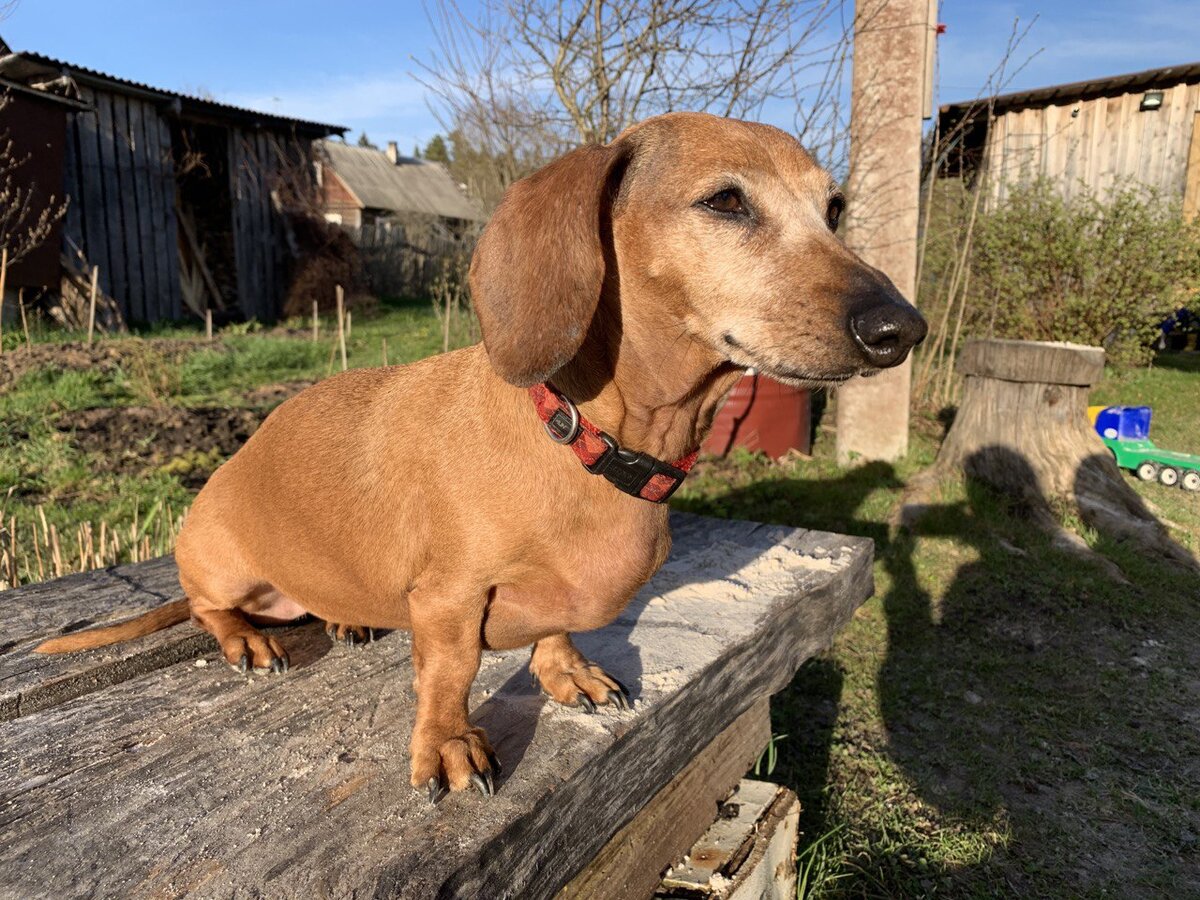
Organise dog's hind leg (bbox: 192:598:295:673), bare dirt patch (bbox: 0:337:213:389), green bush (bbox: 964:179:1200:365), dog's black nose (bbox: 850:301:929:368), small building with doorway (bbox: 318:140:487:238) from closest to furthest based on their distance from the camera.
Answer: dog's black nose (bbox: 850:301:929:368) < dog's hind leg (bbox: 192:598:295:673) < bare dirt patch (bbox: 0:337:213:389) < green bush (bbox: 964:179:1200:365) < small building with doorway (bbox: 318:140:487:238)

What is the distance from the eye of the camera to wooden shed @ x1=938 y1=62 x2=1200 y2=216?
448 inches

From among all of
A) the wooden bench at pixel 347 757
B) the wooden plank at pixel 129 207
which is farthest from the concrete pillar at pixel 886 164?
the wooden plank at pixel 129 207

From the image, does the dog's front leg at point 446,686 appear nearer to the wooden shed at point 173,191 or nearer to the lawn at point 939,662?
the lawn at point 939,662

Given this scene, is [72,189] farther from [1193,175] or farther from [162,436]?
[1193,175]

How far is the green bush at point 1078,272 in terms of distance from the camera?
796 centimetres

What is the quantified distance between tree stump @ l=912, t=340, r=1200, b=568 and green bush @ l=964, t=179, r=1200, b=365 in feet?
9.87

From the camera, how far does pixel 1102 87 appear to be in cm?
1149

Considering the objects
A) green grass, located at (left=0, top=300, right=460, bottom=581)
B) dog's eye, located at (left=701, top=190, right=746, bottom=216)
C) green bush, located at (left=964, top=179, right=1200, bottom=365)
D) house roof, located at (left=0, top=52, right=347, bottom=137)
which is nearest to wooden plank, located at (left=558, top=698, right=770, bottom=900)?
dog's eye, located at (left=701, top=190, right=746, bottom=216)

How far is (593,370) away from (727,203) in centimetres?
44

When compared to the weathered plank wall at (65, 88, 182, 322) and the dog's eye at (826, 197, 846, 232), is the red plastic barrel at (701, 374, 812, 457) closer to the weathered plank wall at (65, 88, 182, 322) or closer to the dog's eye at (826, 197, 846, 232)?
the dog's eye at (826, 197, 846, 232)

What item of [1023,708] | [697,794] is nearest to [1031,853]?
[1023,708]

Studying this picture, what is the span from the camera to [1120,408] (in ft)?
23.2

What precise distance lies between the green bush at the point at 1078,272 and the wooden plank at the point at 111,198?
12.1 metres

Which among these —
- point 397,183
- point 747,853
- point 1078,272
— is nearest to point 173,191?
point 1078,272
